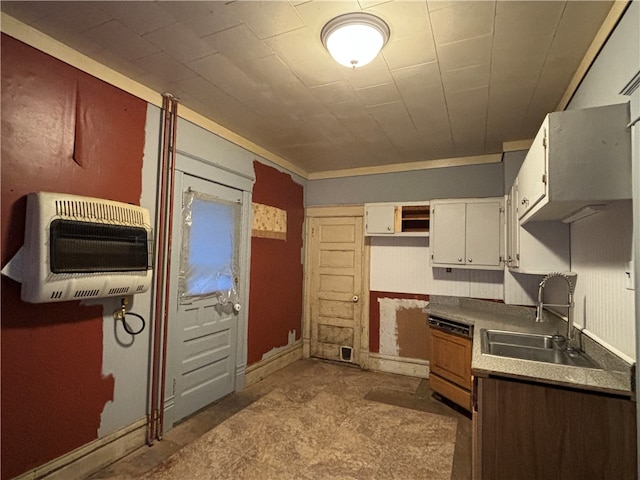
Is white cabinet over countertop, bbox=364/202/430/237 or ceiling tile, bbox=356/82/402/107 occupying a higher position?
ceiling tile, bbox=356/82/402/107

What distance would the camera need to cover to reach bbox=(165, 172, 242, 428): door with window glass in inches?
110

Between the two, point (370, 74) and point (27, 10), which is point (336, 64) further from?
point (27, 10)

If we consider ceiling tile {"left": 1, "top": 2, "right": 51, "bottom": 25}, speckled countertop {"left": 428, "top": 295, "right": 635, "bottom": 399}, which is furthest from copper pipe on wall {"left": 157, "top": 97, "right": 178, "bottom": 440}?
speckled countertop {"left": 428, "top": 295, "right": 635, "bottom": 399}

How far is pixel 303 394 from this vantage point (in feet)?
11.4

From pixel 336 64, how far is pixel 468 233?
240 centimetres

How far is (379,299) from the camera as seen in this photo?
14.5ft

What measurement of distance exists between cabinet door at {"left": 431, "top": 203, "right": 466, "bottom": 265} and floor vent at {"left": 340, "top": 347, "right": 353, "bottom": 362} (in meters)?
1.66

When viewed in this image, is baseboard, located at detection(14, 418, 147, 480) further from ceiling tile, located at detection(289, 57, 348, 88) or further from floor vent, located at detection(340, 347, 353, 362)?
ceiling tile, located at detection(289, 57, 348, 88)

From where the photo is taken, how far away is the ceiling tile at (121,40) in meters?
1.84

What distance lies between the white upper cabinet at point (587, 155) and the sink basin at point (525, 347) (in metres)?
1.10

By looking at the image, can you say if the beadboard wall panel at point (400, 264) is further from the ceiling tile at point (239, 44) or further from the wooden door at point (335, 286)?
the ceiling tile at point (239, 44)

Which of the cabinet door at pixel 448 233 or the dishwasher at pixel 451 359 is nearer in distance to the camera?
the dishwasher at pixel 451 359

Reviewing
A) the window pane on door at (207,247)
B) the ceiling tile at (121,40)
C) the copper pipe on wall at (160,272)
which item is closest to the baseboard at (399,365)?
the window pane on door at (207,247)

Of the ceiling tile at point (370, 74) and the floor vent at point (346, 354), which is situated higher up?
the ceiling tile at point (370, 74)
